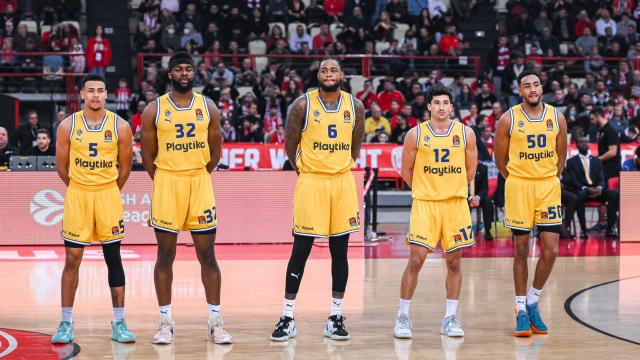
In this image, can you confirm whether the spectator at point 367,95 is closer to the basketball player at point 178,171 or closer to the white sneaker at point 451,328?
the white sneaker at point 451,328

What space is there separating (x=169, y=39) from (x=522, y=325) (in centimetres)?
1664

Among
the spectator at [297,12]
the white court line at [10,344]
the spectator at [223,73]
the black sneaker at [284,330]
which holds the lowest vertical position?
the white court line at [10,344]

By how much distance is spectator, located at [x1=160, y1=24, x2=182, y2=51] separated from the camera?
79.9 feet

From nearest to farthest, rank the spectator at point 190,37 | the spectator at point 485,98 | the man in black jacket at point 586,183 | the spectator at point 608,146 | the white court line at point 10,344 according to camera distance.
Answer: the white court line at point 10,344 → the man in black jacket at point 586,183 → the spectator at point 608,146 → the spectator at point 485,98 → the spectator at point 190,37

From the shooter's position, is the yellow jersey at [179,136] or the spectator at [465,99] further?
the spectator at [465,99]

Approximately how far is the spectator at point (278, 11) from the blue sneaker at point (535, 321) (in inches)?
688

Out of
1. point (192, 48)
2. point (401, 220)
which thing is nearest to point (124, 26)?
point (192, 48)

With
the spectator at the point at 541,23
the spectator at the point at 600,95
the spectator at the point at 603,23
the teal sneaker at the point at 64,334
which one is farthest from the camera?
the spectator at the point at 603,23

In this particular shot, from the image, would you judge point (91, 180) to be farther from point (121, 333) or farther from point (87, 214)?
point (121, 333)

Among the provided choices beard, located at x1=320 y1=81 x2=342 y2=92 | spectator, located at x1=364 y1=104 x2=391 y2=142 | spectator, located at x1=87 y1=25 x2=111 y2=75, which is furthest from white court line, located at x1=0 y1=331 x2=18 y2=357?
spectator, located at x1=87 y1=25 x2=111 y2=75

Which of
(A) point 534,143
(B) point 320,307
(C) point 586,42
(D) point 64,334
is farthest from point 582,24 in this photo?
(D) point 64,334

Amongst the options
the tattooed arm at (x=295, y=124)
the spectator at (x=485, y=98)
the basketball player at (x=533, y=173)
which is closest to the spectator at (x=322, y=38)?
the spectator at (x=485, y=98)

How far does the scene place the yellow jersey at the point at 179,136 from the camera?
8.71m

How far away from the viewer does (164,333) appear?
345 inches
